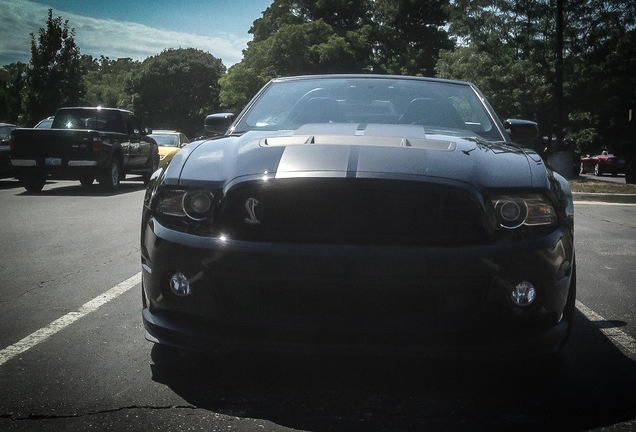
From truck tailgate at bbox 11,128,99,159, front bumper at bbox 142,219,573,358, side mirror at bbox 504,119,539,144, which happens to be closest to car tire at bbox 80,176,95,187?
truck tailgate at bbox 11,128,99,159

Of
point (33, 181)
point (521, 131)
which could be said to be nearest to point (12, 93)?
point (33, 181)

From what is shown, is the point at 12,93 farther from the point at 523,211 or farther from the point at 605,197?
the point at 523,211

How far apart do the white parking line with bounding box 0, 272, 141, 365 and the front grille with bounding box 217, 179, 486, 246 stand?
1.51 meters

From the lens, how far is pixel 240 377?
3131mm

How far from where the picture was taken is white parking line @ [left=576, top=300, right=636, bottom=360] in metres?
3.65

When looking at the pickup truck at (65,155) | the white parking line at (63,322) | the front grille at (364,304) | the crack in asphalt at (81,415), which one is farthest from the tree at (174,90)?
the front grille at (364,304)

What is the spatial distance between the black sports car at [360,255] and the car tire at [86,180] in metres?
13.0

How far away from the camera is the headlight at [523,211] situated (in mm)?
2811

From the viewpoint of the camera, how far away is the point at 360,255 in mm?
2629

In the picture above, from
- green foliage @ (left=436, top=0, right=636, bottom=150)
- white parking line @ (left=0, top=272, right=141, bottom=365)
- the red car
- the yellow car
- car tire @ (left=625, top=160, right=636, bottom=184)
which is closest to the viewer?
white parking line @ (left=0, top=272, right=141, bottom=365)

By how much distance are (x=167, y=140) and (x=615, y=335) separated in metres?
20.1

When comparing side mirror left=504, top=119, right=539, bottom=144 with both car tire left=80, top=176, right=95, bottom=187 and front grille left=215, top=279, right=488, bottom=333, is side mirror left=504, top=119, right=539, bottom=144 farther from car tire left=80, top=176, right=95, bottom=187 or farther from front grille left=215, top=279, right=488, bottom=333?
car tire left=80, top=176, right=95, bottom=187

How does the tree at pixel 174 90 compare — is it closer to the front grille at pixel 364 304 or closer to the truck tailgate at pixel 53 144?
the truck tailgate at pixel 53 144

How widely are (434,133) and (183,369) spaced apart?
175 cm
